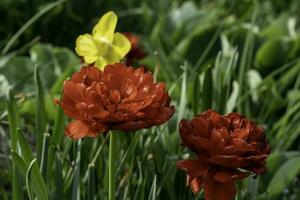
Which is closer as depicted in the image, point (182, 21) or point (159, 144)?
point (159, 144)

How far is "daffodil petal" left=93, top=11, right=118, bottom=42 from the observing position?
1.43m

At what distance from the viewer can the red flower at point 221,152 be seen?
3.70ft

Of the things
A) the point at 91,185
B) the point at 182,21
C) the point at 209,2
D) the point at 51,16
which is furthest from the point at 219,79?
the point at 209,2

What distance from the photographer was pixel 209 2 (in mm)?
3781

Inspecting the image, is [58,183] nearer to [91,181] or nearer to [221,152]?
[91,181]

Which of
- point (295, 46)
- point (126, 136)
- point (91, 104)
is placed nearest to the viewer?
point (91, 104)

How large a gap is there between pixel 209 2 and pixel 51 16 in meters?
0.89

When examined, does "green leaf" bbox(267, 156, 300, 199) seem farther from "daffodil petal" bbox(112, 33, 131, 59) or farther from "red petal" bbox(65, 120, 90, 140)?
"red petal" bbox(65, 120, 90, 140)

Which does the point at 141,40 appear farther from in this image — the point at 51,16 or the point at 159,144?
the point at 159,144

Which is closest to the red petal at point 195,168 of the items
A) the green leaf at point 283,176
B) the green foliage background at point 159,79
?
the green foliage background at point 159,79

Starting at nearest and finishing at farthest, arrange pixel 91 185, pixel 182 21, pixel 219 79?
1. pixel 91 185
2. pixel 219 79
3. pixel 182 21

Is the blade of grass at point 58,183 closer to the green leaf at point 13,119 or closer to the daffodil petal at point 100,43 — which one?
the green leaf at point 13,119

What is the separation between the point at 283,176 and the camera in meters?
1.89

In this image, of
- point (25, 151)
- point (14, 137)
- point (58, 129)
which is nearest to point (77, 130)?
point (25, 151)
